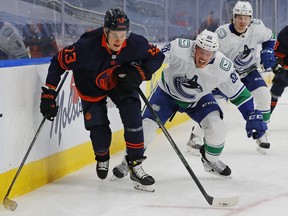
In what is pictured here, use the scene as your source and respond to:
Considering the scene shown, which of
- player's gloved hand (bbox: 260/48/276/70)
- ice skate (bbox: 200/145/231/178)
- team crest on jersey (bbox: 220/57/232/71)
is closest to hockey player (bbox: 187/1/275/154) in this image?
player's gloved hand (bbox: 260/48/276/70)

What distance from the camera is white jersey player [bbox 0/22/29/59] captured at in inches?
137

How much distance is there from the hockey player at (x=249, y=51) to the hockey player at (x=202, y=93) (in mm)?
918

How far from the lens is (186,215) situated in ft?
9.82

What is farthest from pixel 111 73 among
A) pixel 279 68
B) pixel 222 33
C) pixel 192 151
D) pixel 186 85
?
pixel 279 68

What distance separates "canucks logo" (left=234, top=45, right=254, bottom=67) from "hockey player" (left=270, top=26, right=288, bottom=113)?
0.60 metres

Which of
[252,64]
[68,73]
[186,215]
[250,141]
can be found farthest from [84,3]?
[186,215]

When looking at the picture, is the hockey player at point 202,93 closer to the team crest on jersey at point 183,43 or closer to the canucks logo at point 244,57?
the team crest on jersey at point 183,43

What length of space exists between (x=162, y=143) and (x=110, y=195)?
178 centimetres

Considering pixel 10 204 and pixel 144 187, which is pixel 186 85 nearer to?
pixel 144 187

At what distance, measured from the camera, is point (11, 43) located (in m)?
3.59

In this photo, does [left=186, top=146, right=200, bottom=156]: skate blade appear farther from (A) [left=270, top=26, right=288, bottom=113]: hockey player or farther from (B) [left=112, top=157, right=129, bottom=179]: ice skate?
(A) [left=270, top=26, right=288, bottom=113]: hockey player

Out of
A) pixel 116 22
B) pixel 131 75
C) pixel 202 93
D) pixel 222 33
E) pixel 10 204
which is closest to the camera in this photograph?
pixel 10 204

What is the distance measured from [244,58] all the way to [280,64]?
83cm

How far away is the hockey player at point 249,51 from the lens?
4.70m
